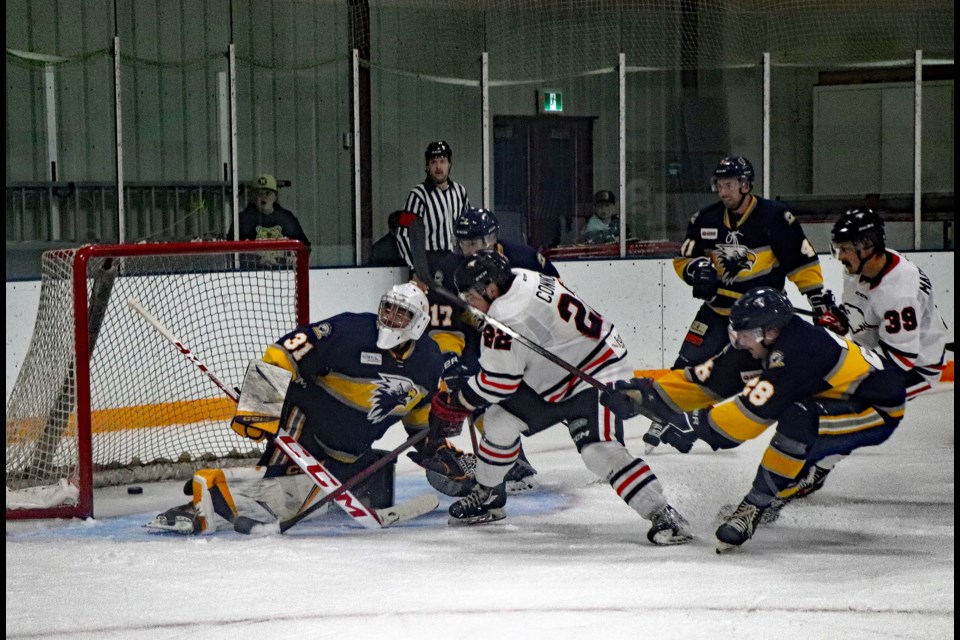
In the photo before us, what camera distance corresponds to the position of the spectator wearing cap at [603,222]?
6180mm

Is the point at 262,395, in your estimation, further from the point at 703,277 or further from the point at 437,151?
the point at 437,151

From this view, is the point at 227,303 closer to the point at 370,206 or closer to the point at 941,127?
the point at 370,206

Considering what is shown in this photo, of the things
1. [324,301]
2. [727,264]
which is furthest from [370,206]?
[727,264]

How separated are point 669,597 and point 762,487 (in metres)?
0.54

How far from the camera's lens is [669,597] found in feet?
9.37

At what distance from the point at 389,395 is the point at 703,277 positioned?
4.45ft

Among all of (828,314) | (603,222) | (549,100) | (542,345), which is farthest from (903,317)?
(549,100)

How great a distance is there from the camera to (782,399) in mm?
3146

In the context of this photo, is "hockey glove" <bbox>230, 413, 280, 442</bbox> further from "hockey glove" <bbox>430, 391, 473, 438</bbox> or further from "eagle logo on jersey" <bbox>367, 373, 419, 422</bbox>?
"hockey glove" <bbox>430, 391, 473, 438</bbox>

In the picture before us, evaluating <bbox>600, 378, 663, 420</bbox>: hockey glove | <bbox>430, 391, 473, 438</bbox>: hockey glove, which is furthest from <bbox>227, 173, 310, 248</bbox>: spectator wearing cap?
<bbox>600, 378, 663, 420</bbox>: hockey glove

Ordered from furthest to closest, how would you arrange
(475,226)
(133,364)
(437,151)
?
(437,151) < (133,364) < (475,226)

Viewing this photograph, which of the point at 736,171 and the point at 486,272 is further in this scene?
the point at 736,171

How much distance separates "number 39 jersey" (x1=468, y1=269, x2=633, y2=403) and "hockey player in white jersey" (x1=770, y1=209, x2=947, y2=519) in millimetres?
748

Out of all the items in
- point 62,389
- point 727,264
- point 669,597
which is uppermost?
point 727,264
